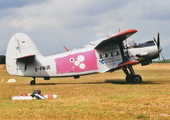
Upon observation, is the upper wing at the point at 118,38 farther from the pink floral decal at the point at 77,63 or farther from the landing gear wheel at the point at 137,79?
the landing gear wheel at the point at 137,79

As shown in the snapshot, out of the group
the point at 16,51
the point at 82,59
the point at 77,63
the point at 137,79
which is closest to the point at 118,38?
the point at 82,59

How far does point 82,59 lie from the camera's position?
714 inches

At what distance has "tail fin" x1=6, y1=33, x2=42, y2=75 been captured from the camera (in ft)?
59.6

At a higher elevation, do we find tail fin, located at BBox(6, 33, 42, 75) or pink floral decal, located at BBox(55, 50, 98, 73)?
tail fin, located at BBox(6, 33, 42, 75)

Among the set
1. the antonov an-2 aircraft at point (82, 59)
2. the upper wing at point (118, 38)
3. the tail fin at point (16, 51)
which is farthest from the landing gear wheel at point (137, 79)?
the tail fin at point (16, 51)

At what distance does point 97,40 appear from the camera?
19469mm

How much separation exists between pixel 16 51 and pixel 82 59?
17.9 ft

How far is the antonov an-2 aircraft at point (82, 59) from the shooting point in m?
17.8

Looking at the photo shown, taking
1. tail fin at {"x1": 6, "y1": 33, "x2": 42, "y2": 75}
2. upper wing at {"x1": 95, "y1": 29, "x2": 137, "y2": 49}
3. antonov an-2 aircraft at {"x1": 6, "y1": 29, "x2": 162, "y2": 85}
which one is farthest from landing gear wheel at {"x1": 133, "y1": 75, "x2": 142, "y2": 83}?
tail fin at {"x1": 6, "y1": 33, "x2": 42, "y2": 75}

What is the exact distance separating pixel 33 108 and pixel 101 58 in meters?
10.7

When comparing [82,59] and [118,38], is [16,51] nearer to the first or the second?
[82,59]

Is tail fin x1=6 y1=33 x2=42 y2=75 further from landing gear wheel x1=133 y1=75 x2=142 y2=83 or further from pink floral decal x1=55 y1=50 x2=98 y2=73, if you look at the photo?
landing gear wheel x1=133 y1=75 x2=142 y2=83

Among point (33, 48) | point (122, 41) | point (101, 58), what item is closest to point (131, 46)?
point (122, 41)

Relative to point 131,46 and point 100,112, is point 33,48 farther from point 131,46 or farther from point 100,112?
point 100,112
